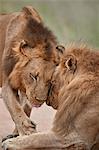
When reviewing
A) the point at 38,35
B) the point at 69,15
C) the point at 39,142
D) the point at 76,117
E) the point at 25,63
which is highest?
the point at 69,15

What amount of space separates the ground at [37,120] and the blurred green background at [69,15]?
12.0 feet

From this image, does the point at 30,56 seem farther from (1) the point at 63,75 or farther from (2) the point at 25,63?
(1) the point at 63,75

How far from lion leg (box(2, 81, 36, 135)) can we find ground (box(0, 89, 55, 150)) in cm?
47

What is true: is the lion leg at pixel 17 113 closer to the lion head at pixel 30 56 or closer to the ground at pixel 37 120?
the lion head at pixel 30 56

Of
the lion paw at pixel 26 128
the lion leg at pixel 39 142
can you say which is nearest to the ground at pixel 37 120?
the lion paw at pixel 26 128

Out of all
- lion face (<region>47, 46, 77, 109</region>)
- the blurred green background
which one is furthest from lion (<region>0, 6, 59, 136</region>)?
the blurred green background

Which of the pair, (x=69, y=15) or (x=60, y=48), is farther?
(x=69, y=15)

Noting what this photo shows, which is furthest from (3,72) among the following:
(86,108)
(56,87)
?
(86,108)

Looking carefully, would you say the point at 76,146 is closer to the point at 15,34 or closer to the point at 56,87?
the point at 56,87

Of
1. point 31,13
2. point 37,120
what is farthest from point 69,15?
point 31,13

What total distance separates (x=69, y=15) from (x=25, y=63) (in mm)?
6316

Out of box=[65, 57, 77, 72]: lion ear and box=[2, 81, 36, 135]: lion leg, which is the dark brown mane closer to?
box=[2, 81, 36, 135]: lion leg

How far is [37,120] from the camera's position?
6195 millimetres

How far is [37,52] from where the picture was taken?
4.70 metres
